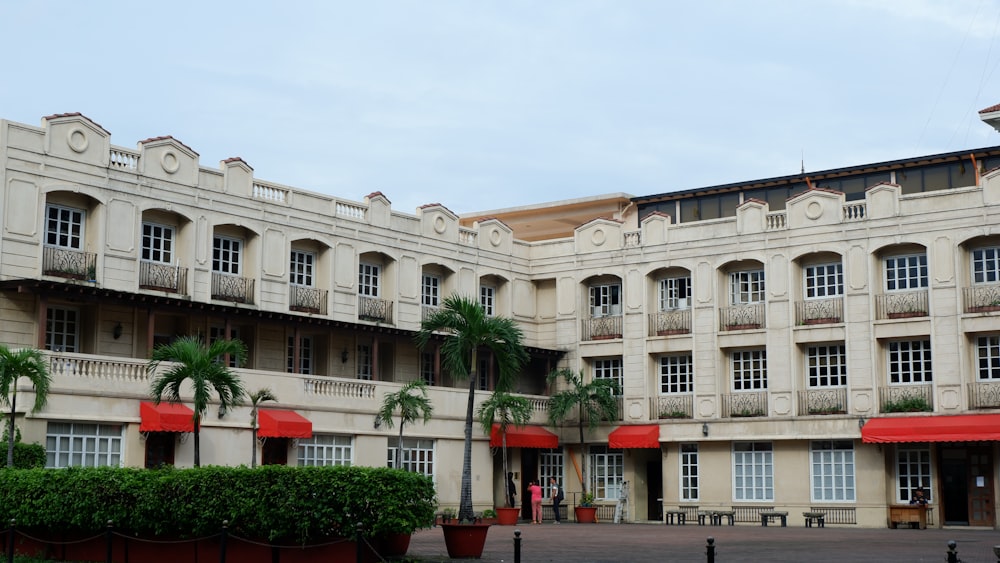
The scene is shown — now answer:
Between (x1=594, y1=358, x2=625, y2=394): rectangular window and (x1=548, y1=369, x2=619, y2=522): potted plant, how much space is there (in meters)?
0.58

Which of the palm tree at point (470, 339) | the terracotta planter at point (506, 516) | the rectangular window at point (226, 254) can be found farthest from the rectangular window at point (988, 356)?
the rectangular window at point (226, 254)

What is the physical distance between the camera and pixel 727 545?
99.1 ft

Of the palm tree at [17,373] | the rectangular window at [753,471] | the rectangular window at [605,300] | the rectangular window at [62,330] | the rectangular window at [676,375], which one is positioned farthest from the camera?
the rectangular window at [605,300]

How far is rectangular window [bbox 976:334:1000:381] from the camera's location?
137ft

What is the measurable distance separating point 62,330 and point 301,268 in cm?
894

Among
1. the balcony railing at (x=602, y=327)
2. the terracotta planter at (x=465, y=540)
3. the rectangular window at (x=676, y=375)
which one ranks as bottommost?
the terracotta planter at (x=465, y=540)

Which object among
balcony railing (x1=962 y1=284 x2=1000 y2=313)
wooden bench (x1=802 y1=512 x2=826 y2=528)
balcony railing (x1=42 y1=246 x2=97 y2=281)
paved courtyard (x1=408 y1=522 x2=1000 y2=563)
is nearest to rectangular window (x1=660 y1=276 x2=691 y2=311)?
wooden bench (x1=802 y1=512 x2=826 y2=528)

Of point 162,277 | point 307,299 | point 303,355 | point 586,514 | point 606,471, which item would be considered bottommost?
point 586,514

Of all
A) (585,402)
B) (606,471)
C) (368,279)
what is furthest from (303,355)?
(606,471)

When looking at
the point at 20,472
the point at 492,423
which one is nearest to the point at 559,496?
the point at 492,423

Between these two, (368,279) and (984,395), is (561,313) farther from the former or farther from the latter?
(984,395)

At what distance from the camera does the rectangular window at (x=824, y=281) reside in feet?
148

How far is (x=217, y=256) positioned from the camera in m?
41.4

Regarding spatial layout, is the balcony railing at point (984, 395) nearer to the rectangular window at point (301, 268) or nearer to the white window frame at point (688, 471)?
the white window frame at point (688, 471)
